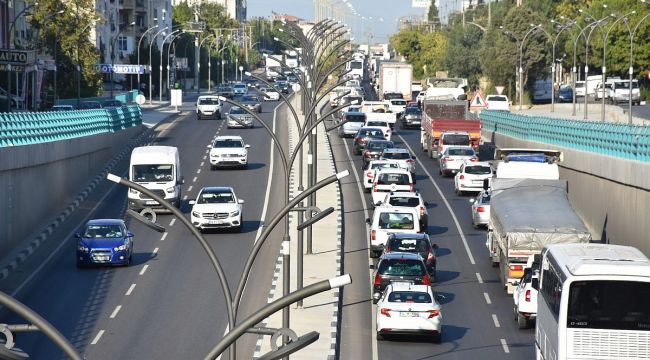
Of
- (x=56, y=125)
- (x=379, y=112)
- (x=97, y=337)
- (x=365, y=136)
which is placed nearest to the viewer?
(x=97, y=337)

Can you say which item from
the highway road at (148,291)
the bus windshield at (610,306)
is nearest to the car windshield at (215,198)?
the highway road at (148,291)

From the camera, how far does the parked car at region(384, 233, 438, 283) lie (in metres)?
39.7

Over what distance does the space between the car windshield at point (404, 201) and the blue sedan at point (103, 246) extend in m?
11.1

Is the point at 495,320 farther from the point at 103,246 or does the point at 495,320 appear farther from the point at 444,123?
the point at 444,123

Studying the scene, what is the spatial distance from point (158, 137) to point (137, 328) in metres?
49.5

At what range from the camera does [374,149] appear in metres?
67.4

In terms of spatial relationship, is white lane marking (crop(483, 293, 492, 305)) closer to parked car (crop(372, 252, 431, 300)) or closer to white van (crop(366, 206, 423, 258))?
parked car (crop(372, 252, 431, 300))

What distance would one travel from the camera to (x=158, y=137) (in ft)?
269

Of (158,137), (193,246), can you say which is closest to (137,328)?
(193,246)

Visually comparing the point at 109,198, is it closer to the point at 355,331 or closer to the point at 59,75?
the point at 355,331

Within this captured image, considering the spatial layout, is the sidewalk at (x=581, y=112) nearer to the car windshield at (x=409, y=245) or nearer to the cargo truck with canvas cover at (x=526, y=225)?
the cargo truck with canvas cover at (x=526, y=225)

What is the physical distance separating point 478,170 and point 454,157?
6.67 meters

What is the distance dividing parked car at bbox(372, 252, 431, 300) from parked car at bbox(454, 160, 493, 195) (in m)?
21.6

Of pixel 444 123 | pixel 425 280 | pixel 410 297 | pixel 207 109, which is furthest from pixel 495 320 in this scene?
pixel 207 109
